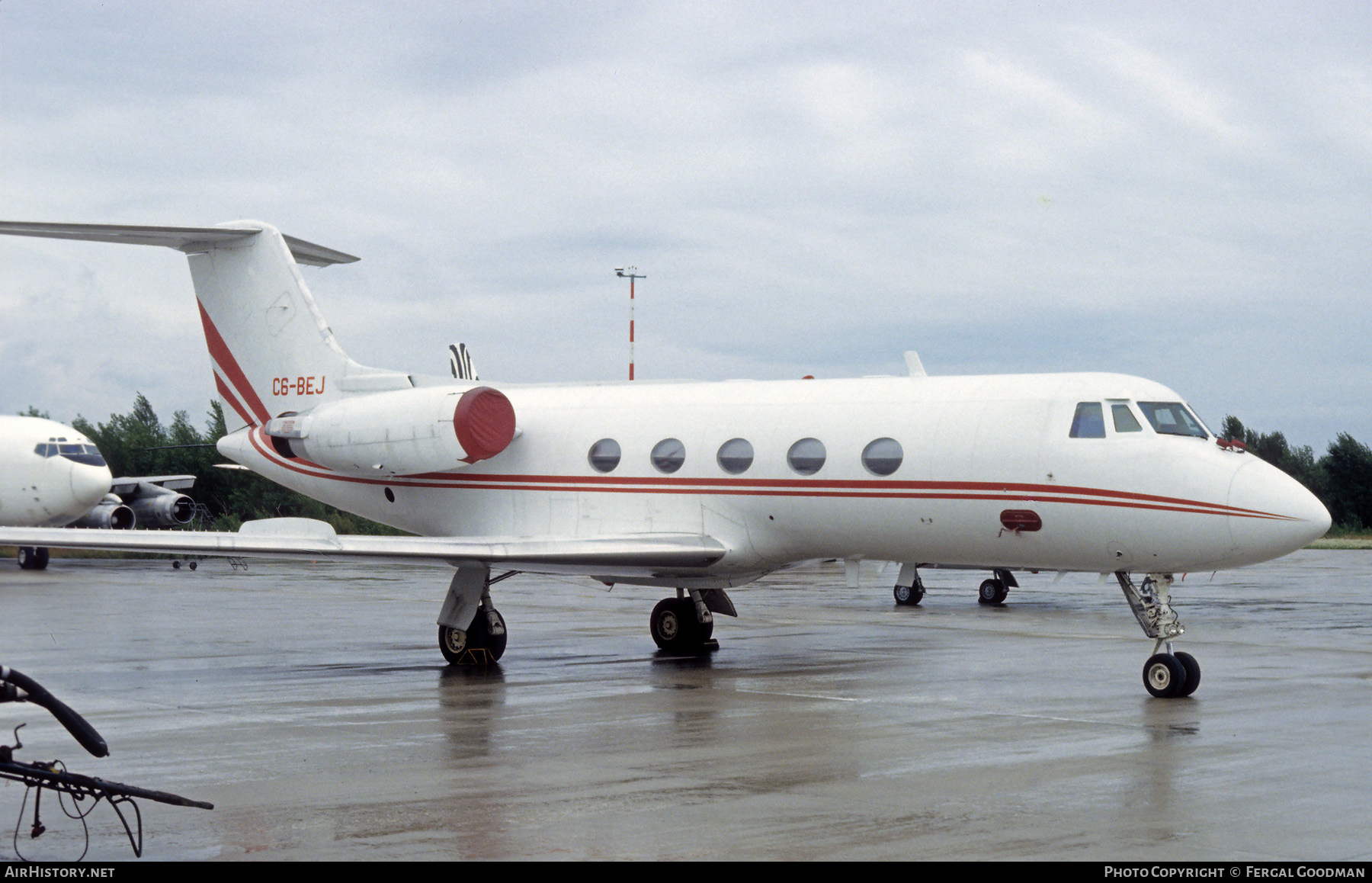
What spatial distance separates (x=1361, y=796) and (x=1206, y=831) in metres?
1.54

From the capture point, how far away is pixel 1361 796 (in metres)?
8.29

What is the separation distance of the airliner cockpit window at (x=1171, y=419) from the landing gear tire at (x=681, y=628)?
5960 millimetres

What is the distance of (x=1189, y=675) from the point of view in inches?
494

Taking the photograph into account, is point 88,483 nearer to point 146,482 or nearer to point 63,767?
point 146,482

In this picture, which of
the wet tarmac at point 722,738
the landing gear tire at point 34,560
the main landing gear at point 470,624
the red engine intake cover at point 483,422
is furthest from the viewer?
the landing gear tire at point 34,560

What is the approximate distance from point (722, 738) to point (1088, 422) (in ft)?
16.2

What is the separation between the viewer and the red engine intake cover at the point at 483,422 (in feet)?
52.7

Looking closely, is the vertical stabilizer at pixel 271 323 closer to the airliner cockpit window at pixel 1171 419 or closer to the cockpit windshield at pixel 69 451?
the airliner cockpit window at pixel 1171 419

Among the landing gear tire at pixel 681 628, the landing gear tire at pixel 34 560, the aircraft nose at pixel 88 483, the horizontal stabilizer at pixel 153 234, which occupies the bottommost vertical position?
the landing gear tire at pixel 34 560

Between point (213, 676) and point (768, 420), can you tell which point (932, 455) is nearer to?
point (768, 420)

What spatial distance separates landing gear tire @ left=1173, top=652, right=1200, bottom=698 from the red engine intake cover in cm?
768

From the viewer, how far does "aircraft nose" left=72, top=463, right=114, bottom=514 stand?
33031 millimetres

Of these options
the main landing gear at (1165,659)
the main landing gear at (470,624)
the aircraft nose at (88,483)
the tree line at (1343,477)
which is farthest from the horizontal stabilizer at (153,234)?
the tree line at (1343,477)

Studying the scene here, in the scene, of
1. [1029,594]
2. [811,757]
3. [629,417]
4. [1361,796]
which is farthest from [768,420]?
[1029,594]
